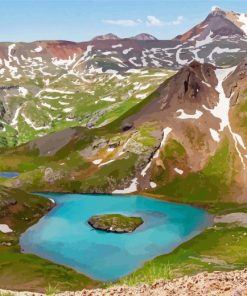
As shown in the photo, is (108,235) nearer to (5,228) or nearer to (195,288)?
(5,228)

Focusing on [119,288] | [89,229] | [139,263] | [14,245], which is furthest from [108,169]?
[119,288]

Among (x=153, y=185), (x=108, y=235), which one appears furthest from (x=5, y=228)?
(x=153, y=185)

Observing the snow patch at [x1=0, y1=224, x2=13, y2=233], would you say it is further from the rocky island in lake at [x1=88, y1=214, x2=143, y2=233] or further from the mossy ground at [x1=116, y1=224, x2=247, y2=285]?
the mossy ground at [x1=116, y1=224, x2=247, y2=285]

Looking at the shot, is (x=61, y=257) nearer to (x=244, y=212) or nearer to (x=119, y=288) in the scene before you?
(x=244, y=212)

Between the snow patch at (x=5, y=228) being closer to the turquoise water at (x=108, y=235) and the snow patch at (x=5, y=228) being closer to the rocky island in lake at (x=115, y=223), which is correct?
the turquoise water at (x=108, y=235)

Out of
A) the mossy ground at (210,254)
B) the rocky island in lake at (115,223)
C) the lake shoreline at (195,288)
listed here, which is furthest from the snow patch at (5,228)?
the lake shoreline at (195,288)

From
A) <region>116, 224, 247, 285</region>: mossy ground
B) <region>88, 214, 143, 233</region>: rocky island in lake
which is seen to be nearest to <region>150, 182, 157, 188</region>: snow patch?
<region>88, 214, 143, 233</region>: rocky island in lake
